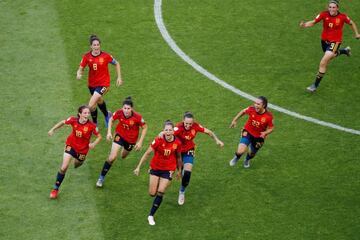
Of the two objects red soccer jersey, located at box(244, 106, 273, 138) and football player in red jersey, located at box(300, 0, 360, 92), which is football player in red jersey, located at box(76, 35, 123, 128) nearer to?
red soccer jersey, located at box(244, 106, 273, 138)

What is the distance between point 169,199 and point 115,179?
131 centimetres

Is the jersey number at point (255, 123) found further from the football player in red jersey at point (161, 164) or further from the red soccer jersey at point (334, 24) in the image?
the red soccer jersey at point (334, 24)

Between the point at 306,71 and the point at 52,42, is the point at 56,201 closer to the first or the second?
the point at 52,42

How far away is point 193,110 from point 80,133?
4.13 metres

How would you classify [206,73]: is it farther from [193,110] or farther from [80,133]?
[80,133]

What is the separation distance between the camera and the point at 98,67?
1828 centimetres

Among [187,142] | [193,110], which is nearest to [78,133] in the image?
[187,142]

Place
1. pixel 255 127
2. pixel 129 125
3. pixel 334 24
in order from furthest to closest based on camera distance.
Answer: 1. pixel 334 24
2. pixel 255 127
3. pixel 129 125

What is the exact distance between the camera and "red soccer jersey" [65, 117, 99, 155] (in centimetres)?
1620

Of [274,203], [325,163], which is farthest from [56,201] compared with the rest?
[325,163]

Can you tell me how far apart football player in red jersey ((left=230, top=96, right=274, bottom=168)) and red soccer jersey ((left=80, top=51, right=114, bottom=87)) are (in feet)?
10.7

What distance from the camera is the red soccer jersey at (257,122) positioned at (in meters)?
16.9

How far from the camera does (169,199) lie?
54.7 ft

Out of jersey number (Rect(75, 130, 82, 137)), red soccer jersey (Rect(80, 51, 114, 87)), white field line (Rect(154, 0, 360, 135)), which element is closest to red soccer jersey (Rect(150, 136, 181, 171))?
jersey number (Rect(75, 130, 82, 137))
